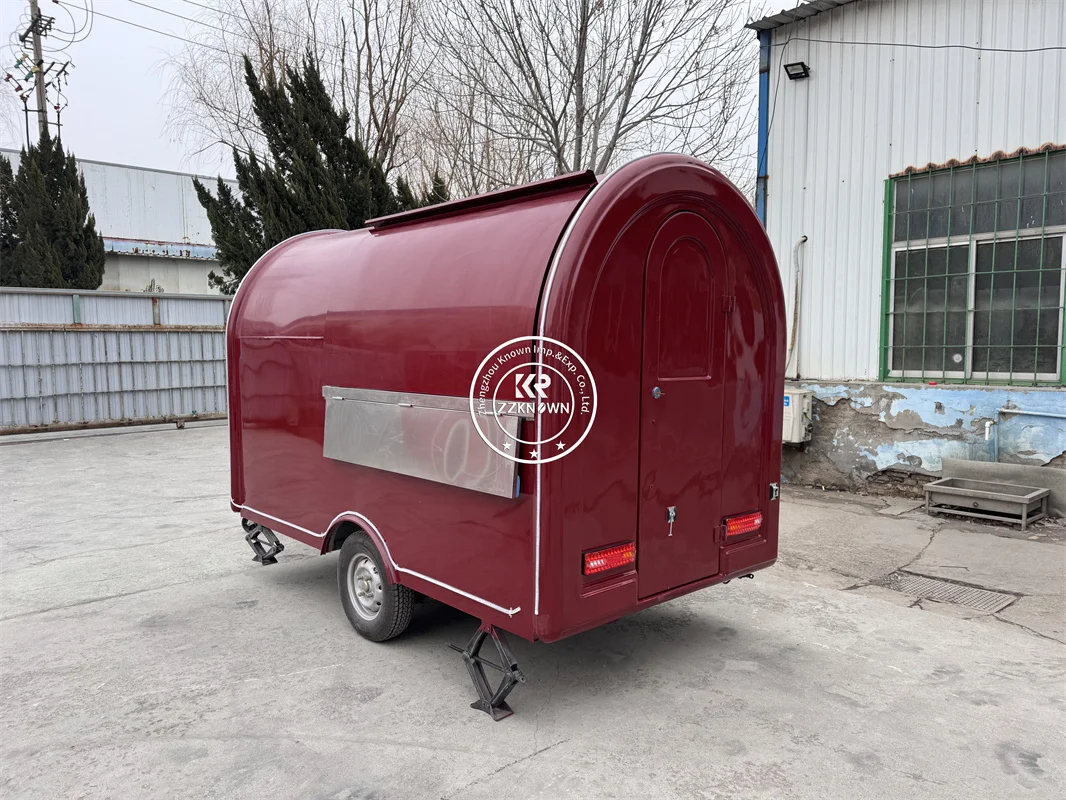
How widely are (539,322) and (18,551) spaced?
6.09 meters

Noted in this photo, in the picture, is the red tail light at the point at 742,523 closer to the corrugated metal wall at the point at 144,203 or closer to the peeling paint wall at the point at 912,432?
the peeling paint wall at the point at 912,432

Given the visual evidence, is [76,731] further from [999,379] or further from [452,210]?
[999,379]

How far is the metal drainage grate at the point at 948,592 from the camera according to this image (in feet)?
17.0

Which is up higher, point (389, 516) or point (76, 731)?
point (389, 516)

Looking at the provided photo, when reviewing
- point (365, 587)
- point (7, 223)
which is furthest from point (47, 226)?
point (365, 587)

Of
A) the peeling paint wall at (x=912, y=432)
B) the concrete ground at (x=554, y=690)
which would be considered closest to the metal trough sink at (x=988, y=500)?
the peeling paint wall at (x=912, y=432)

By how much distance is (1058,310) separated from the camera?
23.5 feet

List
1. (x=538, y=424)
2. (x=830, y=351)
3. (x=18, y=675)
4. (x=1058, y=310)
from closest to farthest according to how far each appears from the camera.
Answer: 1. (x=538, y=424)
2. (x=18, y=675)
3. (x=1058, y=310)
4. (x=830, y=351)

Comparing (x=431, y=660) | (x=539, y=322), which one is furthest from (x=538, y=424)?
(x=431, y=660)

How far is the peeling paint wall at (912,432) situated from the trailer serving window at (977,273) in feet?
0.97

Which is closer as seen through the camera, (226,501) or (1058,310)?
(1058,310)

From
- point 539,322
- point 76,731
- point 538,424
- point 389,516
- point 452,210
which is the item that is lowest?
point 76,731

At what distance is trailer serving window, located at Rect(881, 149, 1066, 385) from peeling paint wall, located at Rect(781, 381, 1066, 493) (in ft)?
0.97

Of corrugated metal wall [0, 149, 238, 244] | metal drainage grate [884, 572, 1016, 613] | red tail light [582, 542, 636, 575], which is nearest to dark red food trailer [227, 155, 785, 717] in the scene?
red tail light [582, 542, 636, 575]
